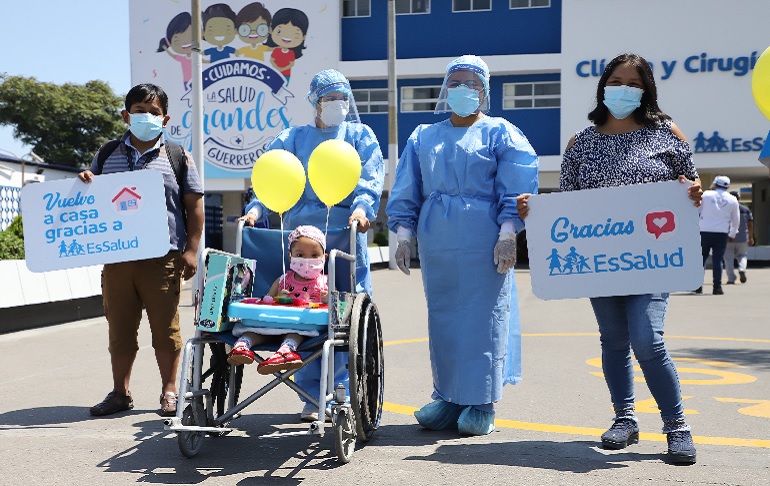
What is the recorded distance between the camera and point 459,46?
34.2 meters

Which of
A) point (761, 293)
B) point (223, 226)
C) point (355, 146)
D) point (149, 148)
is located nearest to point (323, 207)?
point (355, 146)

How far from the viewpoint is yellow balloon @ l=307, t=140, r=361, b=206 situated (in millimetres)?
5352

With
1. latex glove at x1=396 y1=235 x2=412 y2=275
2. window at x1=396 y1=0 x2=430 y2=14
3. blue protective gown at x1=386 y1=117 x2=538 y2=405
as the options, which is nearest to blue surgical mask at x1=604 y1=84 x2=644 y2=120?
blue protective gown at x1=386 y1=117 x2=538 y2=405

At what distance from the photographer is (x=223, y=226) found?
38.6 meters

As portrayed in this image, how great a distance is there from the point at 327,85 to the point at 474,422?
7.18 ft

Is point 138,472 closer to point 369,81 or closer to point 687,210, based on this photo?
point 687,210

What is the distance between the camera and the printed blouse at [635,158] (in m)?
4.77

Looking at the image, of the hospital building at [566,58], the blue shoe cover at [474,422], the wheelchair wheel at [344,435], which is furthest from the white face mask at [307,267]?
the hospital building at [566,58]

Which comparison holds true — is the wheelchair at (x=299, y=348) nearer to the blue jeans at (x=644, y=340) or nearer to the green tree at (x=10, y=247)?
the blue jeans at (x=644, y=340)

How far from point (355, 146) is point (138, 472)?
2387mm

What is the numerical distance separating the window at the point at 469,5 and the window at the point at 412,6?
3.29 feet

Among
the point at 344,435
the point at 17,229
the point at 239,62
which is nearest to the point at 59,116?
the point at 239,62

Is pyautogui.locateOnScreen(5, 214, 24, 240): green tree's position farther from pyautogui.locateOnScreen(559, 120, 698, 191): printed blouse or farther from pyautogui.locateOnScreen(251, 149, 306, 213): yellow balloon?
pyautogui.locateOnScreen(559, 120, 698, 191): printed blouse

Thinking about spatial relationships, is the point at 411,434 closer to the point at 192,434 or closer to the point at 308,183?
the point at 192,434
